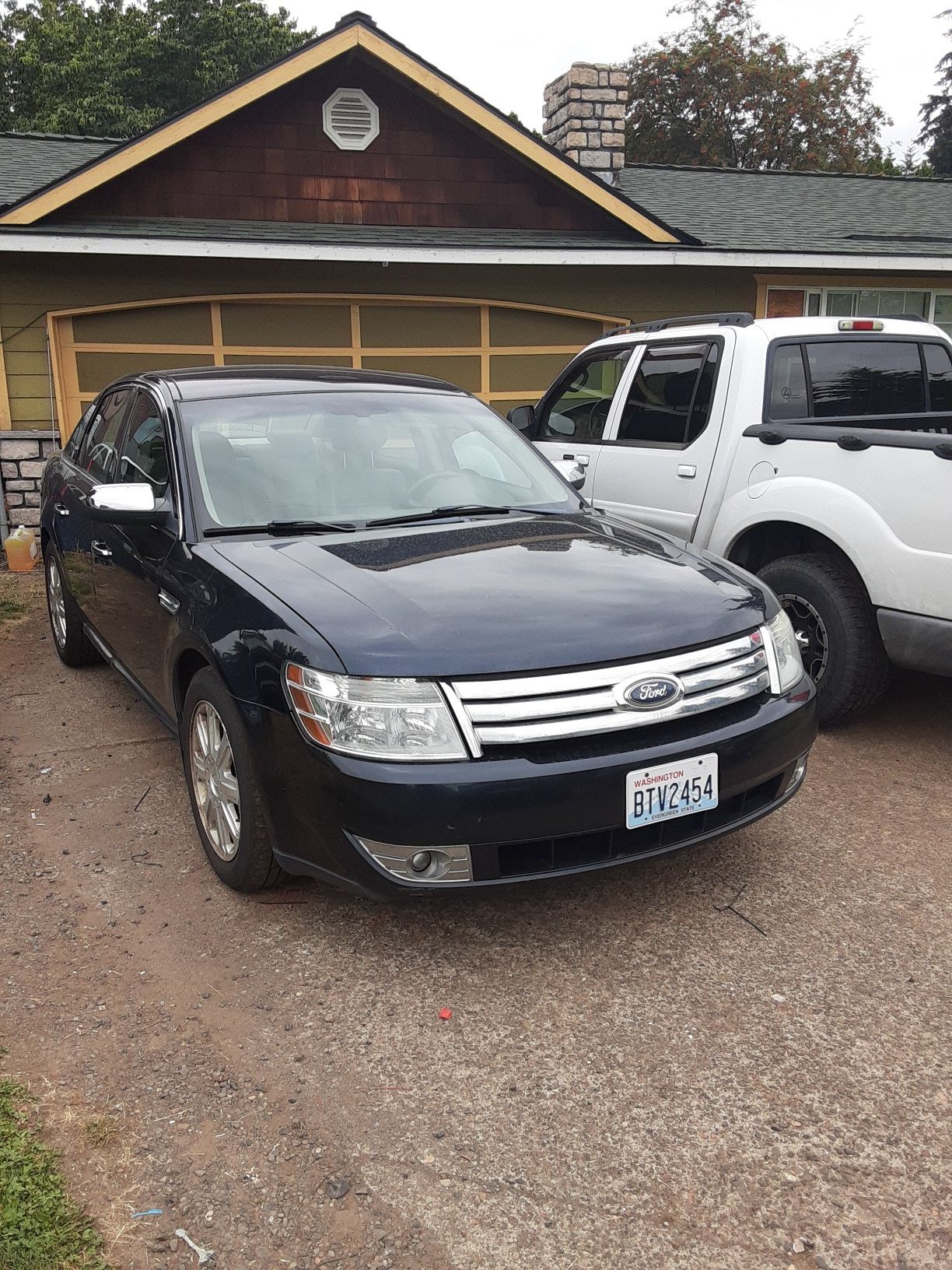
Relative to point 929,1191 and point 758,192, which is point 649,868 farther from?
point 758,192

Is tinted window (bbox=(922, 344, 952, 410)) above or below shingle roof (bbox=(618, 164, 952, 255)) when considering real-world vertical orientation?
below

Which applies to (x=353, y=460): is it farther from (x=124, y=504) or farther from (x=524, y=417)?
(x=524, y=417)

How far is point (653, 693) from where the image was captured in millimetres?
2910

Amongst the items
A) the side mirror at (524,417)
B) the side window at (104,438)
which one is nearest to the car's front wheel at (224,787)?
the side window at (104,438)

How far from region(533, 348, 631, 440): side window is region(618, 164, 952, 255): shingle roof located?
5.13m

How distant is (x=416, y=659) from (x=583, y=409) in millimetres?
4016

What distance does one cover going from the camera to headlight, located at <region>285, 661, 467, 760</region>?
2750mm

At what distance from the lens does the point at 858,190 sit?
48.5ft

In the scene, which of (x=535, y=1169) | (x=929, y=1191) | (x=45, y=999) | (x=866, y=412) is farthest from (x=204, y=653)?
(x=866, y=412)

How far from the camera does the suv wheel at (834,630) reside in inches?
181

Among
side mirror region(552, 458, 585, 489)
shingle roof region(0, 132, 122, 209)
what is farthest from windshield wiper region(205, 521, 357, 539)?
shingle roof region(0, 132, 122, 209)

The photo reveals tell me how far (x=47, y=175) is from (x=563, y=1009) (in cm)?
1128

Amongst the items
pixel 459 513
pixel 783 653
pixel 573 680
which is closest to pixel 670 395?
pixel 459 513

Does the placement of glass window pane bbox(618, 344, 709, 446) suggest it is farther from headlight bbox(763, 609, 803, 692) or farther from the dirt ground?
the dirt ground
